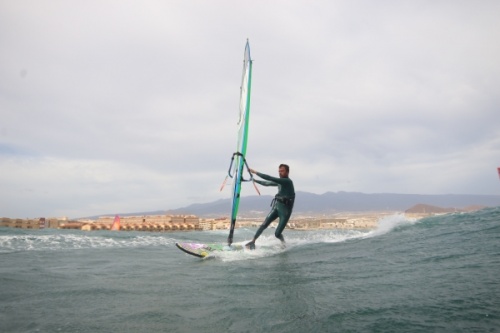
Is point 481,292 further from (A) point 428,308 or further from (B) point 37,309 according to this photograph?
(B) point 37,309

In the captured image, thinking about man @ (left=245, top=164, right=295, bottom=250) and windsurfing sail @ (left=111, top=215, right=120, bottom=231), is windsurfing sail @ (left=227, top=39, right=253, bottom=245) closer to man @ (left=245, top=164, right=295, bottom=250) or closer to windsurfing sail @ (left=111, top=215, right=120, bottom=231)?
man @ (left=245, top=164, right=295, bottom=250)

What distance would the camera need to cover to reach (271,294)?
400 cm

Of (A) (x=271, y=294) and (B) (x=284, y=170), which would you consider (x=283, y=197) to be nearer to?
(B) (x=284, y=170)

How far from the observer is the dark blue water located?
287 cm

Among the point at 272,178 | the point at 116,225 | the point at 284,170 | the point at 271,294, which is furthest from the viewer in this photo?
the point at 116,225

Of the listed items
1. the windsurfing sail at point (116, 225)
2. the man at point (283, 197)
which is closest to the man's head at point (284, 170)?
the man at point (283, 197)

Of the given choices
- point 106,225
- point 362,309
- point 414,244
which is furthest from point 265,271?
point 106,225

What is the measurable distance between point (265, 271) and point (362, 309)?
8.92 feet

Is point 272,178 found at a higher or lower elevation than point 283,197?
higher

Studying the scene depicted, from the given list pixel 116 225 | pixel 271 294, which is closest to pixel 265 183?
pixel 271 294

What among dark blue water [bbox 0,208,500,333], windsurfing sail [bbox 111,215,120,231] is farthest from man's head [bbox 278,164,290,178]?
windsurfing sail [bbox 111,215,120,231]

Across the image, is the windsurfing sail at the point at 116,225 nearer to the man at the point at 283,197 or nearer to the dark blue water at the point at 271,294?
the dark blue water at the point at 271,294

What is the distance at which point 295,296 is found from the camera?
3.84m

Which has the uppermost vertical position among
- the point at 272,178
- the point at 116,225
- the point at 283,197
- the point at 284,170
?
the point at 284,170
